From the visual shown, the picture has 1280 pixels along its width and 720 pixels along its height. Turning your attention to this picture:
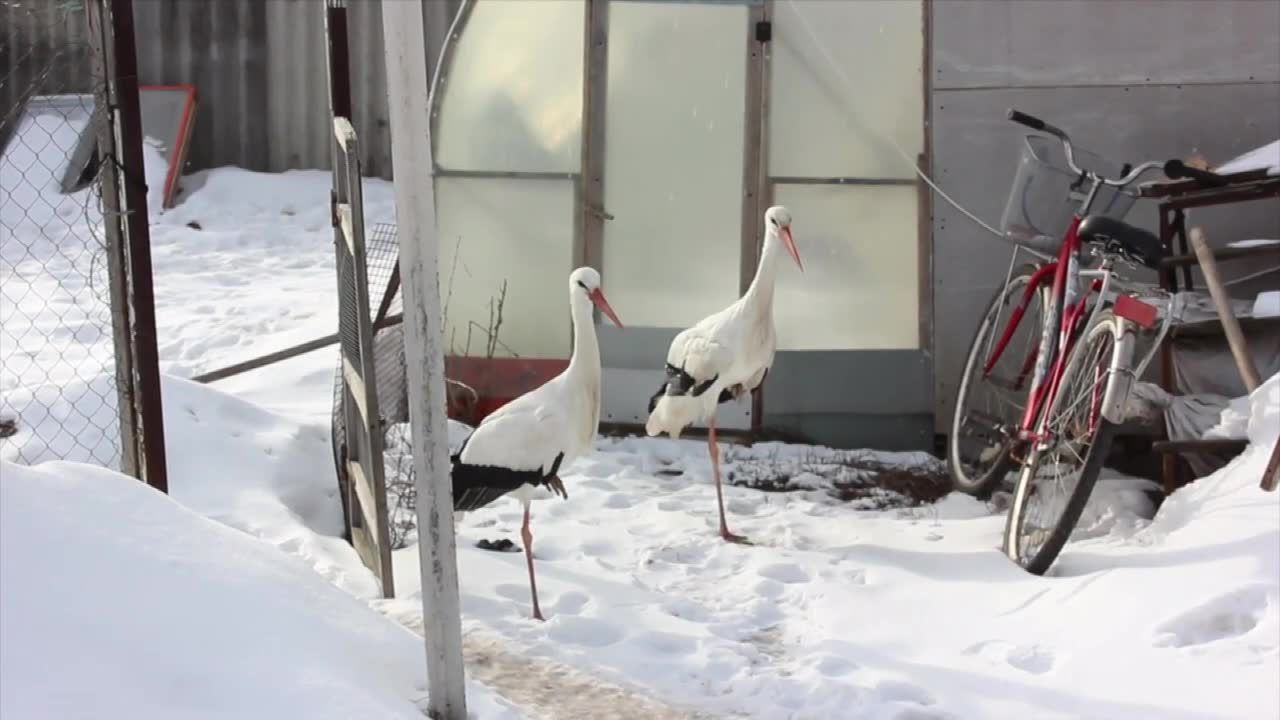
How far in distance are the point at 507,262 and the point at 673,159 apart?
1086mm

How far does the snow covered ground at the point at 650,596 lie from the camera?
281cm

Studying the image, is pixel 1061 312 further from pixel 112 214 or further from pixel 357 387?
pixel 112 214

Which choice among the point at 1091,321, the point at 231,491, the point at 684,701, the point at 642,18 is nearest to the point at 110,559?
the point at 684,701

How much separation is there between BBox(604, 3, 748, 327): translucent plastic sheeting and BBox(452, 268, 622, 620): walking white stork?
224 centimetres

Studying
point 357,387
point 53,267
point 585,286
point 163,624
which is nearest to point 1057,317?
point 585,286

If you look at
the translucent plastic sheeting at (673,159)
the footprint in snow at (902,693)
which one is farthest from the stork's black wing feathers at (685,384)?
the footprint in snow at (902,693)

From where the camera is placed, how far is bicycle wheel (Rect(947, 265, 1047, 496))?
6125 mm

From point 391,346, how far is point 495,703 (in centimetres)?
356

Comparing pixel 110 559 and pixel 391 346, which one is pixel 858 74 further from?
pixel 110 559

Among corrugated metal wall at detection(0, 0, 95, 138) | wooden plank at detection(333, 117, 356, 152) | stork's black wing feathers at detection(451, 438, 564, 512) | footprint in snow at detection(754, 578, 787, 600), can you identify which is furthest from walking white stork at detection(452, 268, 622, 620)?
corrugated metal wall at detection(0, 0, 95, 138)

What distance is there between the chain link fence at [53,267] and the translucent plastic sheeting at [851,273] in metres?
3.50

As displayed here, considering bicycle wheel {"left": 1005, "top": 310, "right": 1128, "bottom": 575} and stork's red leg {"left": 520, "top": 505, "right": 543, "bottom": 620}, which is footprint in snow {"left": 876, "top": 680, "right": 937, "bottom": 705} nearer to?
bicycle wheel {"left": 1005, "top": 310, "right": 1128, "bottom": 575}

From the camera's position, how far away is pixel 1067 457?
504 centimetres

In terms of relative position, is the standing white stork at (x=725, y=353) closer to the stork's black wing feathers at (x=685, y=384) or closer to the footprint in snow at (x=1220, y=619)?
the stork's black wing feathers at (x=685, y=384)
